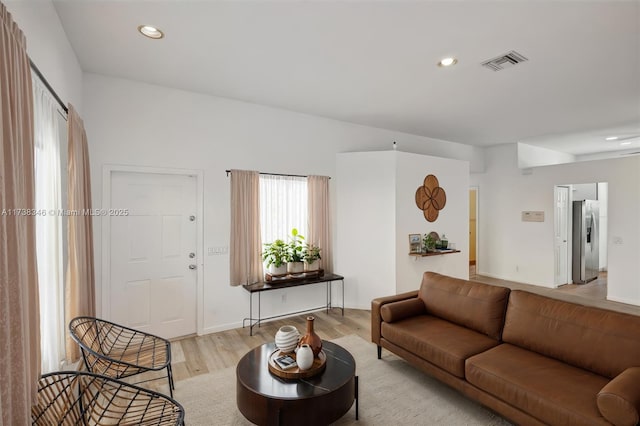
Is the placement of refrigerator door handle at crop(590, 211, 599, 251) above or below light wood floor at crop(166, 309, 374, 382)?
above

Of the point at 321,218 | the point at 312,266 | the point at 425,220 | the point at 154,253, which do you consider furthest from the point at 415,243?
the point at 154,253

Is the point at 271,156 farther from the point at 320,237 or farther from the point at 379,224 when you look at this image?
Result: the point at 379,224

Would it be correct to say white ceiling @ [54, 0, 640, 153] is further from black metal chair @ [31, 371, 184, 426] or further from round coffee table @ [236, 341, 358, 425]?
round coffee table @ [236, 341, 358, 425]

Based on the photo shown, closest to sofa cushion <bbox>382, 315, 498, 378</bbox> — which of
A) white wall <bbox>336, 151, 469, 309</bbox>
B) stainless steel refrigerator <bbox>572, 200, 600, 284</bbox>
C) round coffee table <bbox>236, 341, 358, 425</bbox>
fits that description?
round coffee table <bbox>236, 341, 358, 425</bbox>

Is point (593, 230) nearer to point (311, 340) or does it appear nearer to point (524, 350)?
point (524, 350)

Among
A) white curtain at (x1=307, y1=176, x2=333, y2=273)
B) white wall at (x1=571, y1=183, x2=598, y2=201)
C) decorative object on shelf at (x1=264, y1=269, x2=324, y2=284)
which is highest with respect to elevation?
white wall at (x1=571, y1=183, x2=598, y2=201)

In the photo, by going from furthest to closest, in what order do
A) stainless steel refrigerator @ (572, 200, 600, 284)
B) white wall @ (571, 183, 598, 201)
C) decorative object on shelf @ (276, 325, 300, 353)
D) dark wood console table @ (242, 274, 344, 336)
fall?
white wall @ (571, 183, 598, 201) → stainless steel refrigerator @ (572, 200, 600, 284) → dark wood console table @ (242, 274, 344, 336) → decorative object on shelf @ (276, 325, 300, 353)

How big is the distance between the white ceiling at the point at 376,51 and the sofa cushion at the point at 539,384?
2544mm

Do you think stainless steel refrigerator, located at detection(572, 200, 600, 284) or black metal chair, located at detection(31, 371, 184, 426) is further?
stainless steel refrigerator, located at detection(572, 200, 600, 284)

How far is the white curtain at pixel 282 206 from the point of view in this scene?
175 inches

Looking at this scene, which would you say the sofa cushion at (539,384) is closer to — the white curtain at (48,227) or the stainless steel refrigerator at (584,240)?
the white curtain at (48,227)

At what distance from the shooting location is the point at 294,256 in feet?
14.5

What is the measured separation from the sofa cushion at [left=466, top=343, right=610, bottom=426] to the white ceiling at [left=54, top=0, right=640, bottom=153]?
2.54 metres

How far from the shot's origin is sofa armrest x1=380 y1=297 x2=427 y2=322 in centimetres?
312
